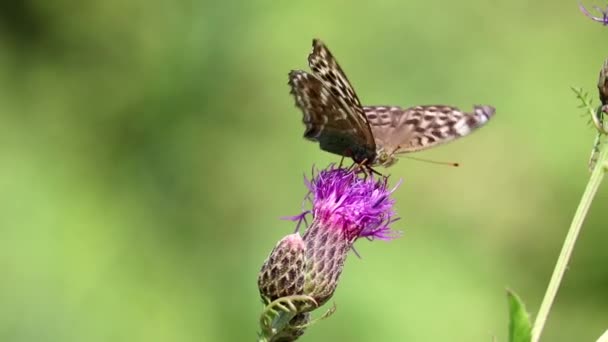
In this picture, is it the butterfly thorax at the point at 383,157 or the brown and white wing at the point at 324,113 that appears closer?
the brown and white wing at the point at 324,113

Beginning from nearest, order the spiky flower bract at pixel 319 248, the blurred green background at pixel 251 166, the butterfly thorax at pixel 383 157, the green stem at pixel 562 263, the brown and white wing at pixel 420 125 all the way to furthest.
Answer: the green stem at pixel 562 263 → the spiky flower bract at pixel 319 248 → the brown and white wing at pixel 420 125 → the butterfly thorax at pixel 383 157 → the blurred green background at pixel 251 166

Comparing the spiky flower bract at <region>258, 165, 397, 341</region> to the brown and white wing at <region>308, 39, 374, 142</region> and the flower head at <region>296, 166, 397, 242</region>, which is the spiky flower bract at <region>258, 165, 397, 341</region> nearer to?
the flower head at <region>296, 166, 397, 242</region>

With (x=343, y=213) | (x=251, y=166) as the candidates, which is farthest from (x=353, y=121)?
(x=251, y=166)

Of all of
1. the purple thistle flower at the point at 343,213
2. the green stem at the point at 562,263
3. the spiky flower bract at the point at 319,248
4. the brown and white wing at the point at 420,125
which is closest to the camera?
the green stem at the point at 562,263

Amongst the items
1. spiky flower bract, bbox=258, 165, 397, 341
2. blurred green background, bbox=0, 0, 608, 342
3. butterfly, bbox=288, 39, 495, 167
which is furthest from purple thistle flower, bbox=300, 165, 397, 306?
blurred green background, bbox=0, 0, 608, 342

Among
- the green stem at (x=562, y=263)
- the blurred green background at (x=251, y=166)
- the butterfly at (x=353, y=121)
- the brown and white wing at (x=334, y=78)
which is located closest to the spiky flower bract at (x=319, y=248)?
the butterfly at (x=353, y=121)

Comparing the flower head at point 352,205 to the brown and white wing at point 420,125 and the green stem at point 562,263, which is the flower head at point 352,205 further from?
the green stem at point 562,263

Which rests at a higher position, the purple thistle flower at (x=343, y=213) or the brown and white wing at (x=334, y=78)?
the brown and white wing at (x=334, y=78)
